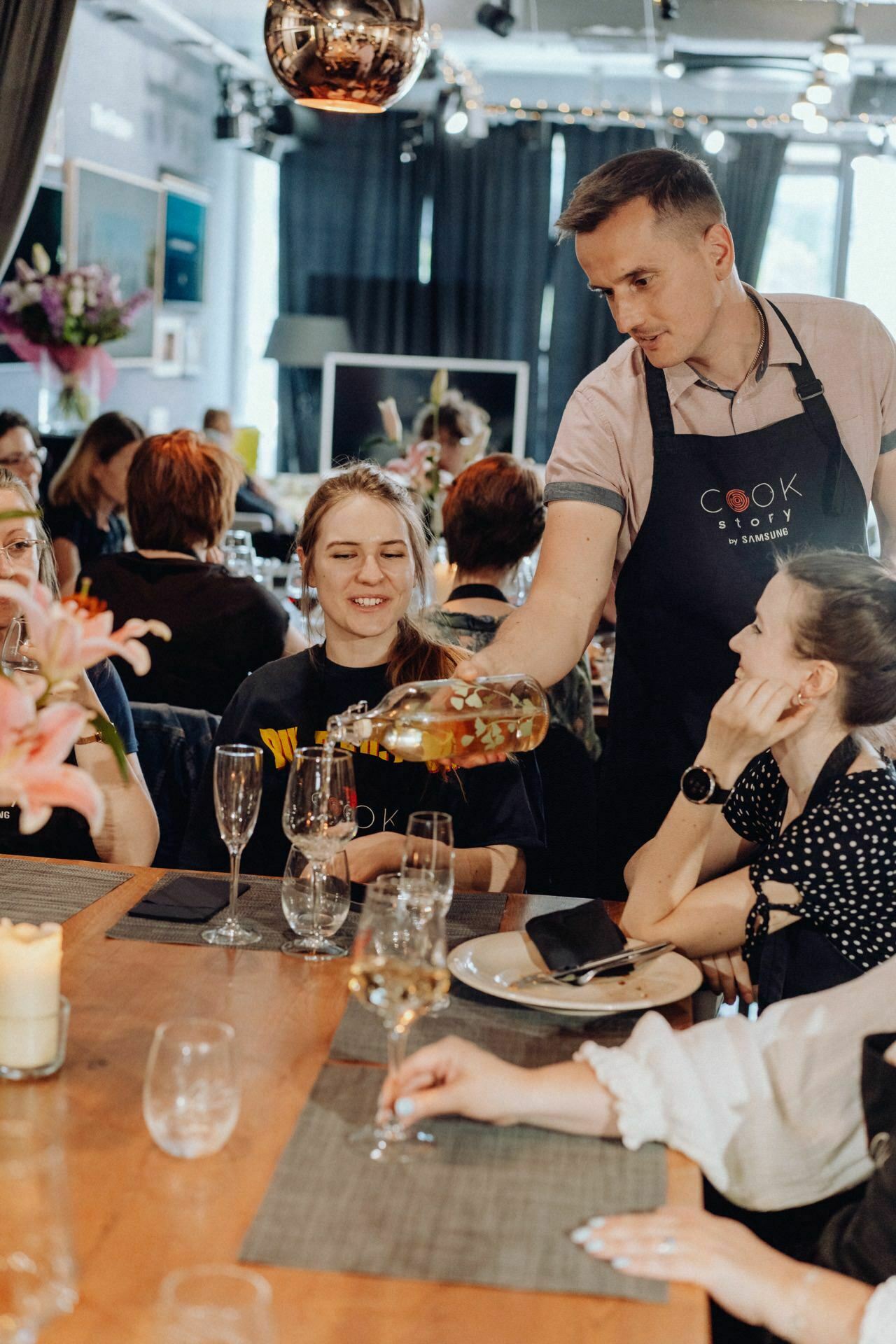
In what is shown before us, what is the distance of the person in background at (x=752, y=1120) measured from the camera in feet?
3.51

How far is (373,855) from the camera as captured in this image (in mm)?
1866

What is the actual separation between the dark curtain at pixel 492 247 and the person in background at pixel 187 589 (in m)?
5.64

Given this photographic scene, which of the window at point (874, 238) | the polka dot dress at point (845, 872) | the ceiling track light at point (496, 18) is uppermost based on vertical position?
the ceiling track light at point (496, 18)

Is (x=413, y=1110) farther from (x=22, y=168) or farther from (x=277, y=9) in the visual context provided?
(x=22, y=168)

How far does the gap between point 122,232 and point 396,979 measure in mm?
6002

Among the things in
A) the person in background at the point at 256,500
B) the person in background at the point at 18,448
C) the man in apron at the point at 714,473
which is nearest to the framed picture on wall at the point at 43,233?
the person in background at the point at 18,448

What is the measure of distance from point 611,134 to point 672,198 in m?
7.00

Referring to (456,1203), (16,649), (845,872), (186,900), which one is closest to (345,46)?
(16,649)

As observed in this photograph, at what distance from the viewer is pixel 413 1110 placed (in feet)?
3.88

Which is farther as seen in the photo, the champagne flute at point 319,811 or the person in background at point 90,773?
the person in background at point 90,773

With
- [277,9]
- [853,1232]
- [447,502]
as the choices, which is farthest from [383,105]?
[853,1232]

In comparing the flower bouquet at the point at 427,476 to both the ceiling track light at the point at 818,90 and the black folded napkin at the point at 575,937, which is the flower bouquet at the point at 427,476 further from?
the black folded napkin at the point at 575,937

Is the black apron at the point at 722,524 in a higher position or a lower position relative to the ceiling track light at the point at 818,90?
lower

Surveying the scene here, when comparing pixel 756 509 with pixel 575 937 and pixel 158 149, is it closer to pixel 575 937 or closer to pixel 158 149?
pixel 575 937
